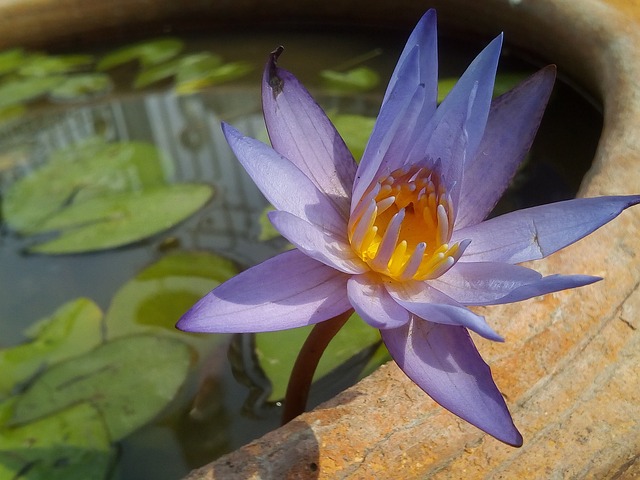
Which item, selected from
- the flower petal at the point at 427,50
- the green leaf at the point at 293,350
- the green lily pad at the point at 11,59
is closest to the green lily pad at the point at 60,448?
the green leaf at the point at 293,350

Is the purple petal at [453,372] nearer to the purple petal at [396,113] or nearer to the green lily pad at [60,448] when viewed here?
the purple petal at [396,113]

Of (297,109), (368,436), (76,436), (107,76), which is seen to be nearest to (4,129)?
(107,76)

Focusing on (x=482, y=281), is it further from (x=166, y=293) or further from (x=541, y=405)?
(x=166, y=293)

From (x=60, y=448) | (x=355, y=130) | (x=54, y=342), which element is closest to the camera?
(x=60, y=448)

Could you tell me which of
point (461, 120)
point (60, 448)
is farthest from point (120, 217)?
point (461, 120)

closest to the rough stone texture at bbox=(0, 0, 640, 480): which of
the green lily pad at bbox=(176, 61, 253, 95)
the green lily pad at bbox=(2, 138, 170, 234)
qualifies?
the green lily pad at bbox=(2, 138, 170, 234)

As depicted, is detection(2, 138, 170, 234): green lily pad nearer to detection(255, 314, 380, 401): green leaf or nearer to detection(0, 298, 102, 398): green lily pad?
detection(0, 298, 102, 398): green lily pad
